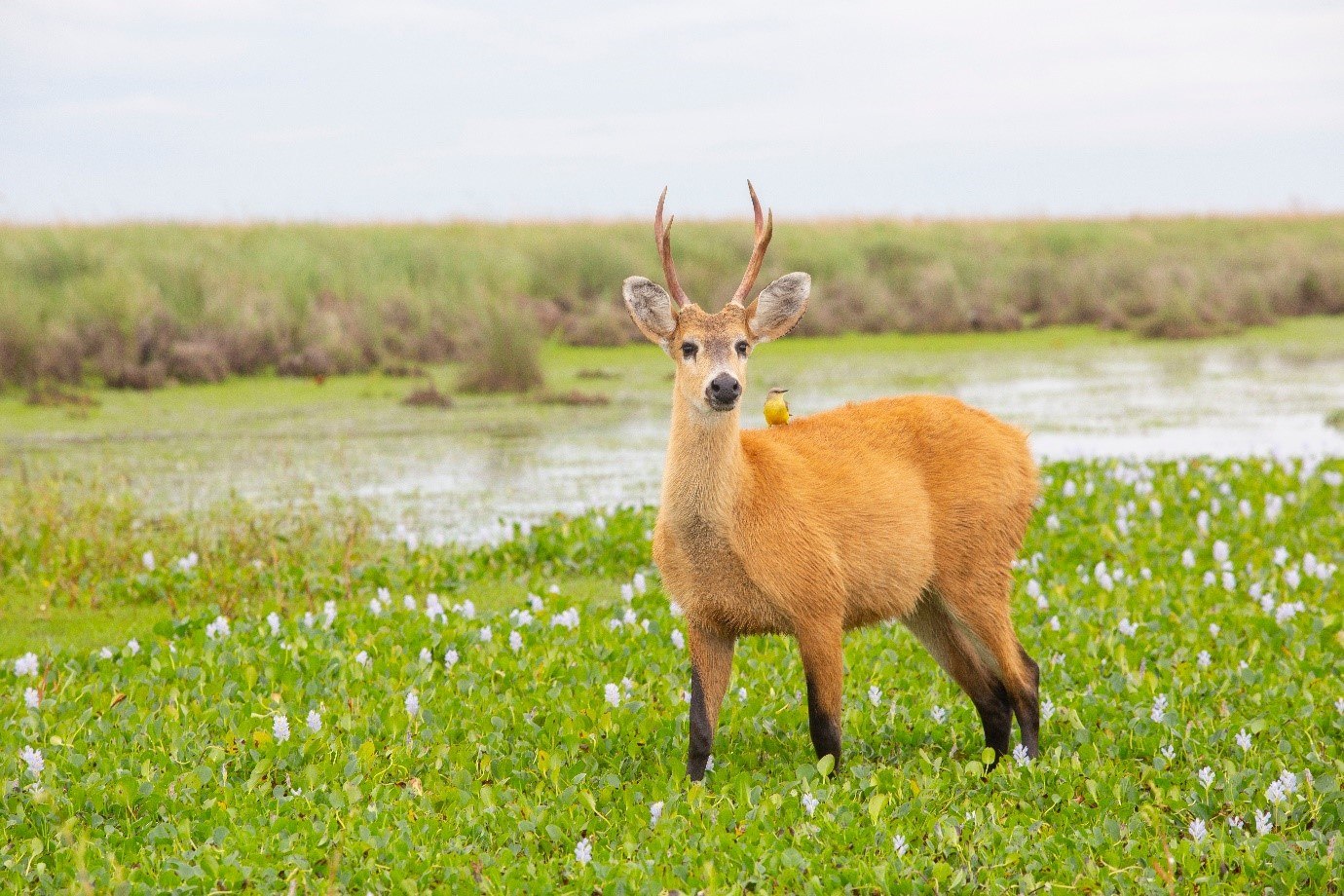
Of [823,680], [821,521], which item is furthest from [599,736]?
[821,521]

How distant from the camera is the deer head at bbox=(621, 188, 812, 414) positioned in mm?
5148

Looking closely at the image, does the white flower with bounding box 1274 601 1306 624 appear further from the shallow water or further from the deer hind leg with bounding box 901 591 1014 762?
the shallow water

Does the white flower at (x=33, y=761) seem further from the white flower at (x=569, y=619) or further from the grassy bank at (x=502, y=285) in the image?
the grassy bank at (x=502, y=285)

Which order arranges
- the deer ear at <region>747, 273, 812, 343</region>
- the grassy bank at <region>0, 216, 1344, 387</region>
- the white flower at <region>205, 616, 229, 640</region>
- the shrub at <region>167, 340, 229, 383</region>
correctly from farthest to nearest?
the grassy bank at <region>0, 216, 1344, 387</region>
the shrub at <region>167, 340, 229, 383</region>
the white flower at <region>205, 616, 229, 640</region>
the deer ear at <region>747, 273, 812, 343</region>

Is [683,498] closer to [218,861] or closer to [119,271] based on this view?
[218,861]

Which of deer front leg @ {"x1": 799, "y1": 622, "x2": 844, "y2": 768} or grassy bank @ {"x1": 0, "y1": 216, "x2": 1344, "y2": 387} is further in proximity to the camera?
grassy bank @ {"x1": 0, "y1": 216, "x2": 1344, "y2": 387}

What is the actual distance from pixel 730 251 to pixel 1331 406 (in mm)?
13492

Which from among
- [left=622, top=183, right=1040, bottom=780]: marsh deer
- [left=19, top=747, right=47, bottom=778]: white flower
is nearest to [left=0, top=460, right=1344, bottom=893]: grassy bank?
[left=19, top=747, right=47, bottom=778]: white flower

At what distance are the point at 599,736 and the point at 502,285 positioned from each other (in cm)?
1899

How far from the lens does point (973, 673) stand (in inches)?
232

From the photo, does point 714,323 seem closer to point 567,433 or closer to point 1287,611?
point 1287,611

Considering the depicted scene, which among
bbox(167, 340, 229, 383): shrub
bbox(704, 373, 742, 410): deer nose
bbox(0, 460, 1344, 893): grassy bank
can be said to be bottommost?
bbox(0, 460, 1344, 893): grassy bank

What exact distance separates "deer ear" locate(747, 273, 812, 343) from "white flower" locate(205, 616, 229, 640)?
3.45 m

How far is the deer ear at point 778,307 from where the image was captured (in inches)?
217
